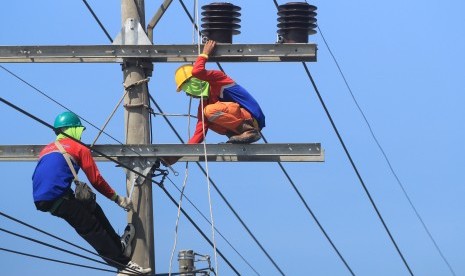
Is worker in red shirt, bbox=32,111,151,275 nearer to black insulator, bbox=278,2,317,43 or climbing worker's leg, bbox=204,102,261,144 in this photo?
climbing worker's leg, bbox=204,102,261,144

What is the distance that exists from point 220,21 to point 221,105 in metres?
0.91

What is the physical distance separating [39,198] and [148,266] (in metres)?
1.72

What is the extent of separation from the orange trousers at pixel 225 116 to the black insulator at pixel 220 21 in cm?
70

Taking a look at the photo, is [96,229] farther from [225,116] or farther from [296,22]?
[296,22]

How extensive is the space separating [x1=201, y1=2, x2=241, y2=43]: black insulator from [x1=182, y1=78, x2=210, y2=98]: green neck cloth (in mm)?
456

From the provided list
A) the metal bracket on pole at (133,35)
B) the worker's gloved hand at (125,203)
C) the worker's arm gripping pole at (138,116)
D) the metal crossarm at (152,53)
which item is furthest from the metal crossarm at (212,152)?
the metal bracket on pole at (133,35)

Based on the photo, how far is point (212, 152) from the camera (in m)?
22.1

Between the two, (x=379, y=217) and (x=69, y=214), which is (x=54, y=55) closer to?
(x=69, y=214)

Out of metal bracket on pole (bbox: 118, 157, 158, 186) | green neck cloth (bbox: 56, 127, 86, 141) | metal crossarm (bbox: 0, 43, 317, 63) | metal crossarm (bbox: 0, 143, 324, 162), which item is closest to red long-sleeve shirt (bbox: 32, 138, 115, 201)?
green neck cloth (bbox: 56, 127, 86, 141)

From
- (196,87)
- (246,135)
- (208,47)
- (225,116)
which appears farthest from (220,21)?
(246,135)

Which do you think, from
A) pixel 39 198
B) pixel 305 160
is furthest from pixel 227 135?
pixel 39 198

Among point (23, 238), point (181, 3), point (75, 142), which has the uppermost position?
point (181, 3)

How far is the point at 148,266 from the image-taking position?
22.2 m

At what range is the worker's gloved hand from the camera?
2209 centimetres
